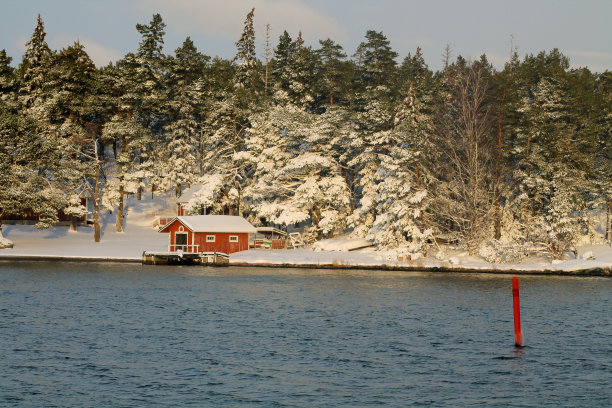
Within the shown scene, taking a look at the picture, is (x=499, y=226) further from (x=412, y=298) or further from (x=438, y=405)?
(x=438, y=405)

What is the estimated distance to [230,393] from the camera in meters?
17.8

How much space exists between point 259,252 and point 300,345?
3929 cm

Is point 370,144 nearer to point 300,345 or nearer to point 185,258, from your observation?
point 185,258

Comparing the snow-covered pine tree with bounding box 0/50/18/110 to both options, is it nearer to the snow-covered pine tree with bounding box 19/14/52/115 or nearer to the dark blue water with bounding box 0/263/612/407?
the snow-covered pine tree with bounding box 19/14/52/115

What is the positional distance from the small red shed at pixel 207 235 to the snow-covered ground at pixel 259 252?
2.17 meters

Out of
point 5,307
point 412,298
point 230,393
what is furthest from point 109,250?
point 230,393

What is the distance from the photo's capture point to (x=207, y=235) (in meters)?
65.3

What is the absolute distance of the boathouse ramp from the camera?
2437 inches

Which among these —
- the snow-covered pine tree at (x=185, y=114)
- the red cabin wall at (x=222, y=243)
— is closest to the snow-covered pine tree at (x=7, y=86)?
the snow-covered pine tree at (x=185, y=114)

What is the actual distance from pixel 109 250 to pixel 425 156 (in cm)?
3263

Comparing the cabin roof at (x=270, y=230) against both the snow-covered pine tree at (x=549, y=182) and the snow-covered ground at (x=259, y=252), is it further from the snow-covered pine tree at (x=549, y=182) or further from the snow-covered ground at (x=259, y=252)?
the snow-covered pine tree at (x=549, y=182)

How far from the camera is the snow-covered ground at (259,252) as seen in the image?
179 ft

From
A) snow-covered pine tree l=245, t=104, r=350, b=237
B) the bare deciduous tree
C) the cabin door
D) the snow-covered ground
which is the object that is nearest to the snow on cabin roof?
the cabin door

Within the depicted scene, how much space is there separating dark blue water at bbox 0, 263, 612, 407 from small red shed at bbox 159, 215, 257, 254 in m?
20.3
